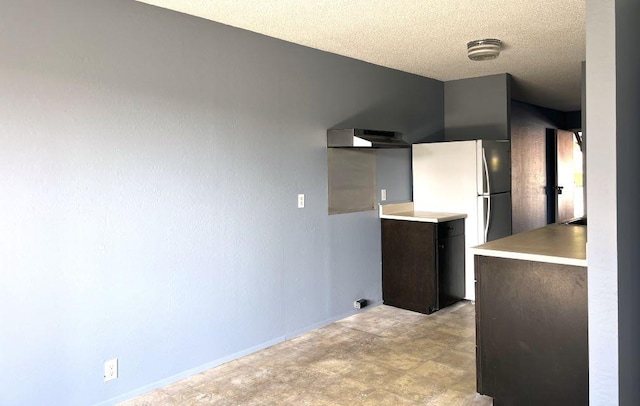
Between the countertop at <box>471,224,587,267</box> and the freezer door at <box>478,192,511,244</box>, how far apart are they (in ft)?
A: 4.68

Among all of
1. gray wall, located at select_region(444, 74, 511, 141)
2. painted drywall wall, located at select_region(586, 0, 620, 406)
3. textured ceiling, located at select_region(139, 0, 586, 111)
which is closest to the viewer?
painted drywall wall, located at select_region(586, 0, 620, 406)

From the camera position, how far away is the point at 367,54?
4359 mm

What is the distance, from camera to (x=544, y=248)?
2.70 meters

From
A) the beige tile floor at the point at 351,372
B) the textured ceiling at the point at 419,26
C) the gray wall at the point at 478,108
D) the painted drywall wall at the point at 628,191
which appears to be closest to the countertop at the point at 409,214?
the beige tile floor at the point at 351,372

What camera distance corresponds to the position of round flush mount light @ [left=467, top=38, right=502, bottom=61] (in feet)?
12.8

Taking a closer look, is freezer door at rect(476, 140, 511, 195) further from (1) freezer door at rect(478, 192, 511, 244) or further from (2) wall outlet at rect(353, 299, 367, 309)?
(2) wall outlet at rect(353, 299, 367, 309)

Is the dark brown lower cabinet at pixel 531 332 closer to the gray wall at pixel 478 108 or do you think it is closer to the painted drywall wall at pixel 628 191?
the painted drywall wall at pixel 628 191

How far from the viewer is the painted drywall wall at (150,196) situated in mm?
2494

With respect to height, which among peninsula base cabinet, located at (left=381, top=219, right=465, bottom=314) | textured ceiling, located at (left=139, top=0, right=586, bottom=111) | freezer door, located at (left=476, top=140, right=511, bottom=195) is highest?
textured ceiling, located at (left=139, top=0, right=586, bottom=111)

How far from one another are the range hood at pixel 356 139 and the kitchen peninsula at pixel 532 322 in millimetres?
1568

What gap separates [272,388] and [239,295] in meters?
0.75

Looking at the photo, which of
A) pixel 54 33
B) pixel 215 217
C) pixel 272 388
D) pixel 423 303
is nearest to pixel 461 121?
pixel 423 303

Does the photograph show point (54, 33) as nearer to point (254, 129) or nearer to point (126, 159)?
point (126, 159)

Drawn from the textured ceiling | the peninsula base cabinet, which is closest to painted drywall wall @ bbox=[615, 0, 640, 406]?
the textured ceiling
